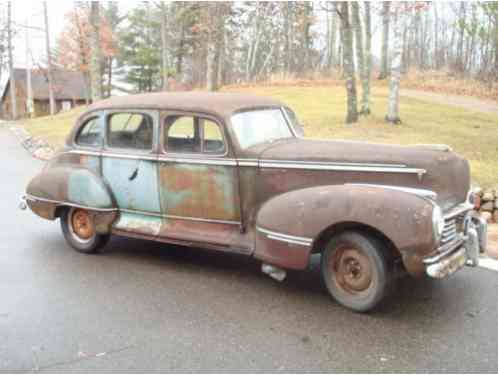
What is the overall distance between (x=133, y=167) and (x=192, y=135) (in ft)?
2.51

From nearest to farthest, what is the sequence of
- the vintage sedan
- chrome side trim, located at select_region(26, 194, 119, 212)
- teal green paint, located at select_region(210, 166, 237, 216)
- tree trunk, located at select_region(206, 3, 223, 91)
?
the vintage sedan → teal green paint, located at select_region(210, 166, 237, 216) → chrome side trim, located at select_region(26, 194, 119, 212) → tree trunk, located at select_region(206, 3, 223, 91)

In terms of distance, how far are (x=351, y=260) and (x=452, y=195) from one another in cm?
109

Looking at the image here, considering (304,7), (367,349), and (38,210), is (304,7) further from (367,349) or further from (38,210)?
(367,349)

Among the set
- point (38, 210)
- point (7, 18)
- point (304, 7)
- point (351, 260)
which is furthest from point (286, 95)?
point (7, 18)

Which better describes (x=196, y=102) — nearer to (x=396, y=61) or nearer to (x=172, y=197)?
(x=172, y=197)

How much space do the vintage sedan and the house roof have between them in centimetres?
5023

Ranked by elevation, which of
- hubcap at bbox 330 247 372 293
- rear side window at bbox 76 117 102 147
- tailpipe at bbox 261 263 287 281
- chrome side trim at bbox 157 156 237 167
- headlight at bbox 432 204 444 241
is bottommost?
tailpipe at bbox 261 263 287 281

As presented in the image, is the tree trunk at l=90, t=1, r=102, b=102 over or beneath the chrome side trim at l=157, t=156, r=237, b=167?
over

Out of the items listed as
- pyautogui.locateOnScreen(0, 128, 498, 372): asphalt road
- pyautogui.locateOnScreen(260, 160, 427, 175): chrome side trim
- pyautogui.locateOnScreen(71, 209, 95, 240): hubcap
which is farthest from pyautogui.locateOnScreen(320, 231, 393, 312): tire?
pyautogui.locateOnScreen(71, 209, 95, 240): hubcap

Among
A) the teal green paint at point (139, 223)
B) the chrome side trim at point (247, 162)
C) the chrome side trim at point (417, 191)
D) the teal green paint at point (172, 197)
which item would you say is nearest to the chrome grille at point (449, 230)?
the chrome side trim at point (417, 191)

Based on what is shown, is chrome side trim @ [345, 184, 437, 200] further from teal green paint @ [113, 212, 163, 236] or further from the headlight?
teal green paint @ [113, 212, 163, 236]

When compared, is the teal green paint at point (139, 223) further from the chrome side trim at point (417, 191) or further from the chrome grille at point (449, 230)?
the chrome grille at point (449, 230)

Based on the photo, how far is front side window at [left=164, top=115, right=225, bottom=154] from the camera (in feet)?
17.2

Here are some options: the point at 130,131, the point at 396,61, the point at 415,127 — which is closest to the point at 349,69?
the point at 396,61
